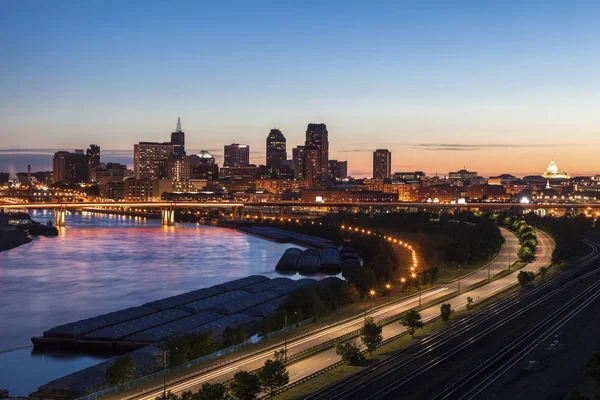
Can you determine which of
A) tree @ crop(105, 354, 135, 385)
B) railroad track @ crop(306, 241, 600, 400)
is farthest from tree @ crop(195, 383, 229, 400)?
tree @ crop(105, 354, 135, 385)

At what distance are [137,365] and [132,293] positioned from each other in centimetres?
1384

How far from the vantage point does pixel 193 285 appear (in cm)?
3528

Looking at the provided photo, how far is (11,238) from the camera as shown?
5716 centimetres

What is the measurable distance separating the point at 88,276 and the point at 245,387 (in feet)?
79.3

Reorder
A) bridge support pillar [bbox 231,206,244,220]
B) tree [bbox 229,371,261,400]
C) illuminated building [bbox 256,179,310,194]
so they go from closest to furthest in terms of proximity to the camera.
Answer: tree [bbox 229,371,261,400] → bridge support pillar [bbox 231,206,244,220] → illuminated building [bbox 256,179,310,194]

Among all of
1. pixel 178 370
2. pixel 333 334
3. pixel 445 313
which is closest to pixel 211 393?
Result: pixel 178 370

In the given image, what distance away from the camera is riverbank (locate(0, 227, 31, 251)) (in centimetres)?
5397

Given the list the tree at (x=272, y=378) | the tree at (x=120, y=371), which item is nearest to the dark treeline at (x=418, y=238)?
the tree at (x=120, y=371)

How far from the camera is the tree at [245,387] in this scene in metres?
15.0

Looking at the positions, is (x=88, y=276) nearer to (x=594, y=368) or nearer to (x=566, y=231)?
(x=594, y=368)

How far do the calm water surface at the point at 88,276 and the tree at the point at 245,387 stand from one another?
603 centimetres

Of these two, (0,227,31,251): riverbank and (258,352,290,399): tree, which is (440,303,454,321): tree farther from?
(0,227,31,251): riverbank

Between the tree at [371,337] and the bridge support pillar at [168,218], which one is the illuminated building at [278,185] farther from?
the tree at [371,337]

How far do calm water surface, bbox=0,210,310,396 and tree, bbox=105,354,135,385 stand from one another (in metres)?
2.40
